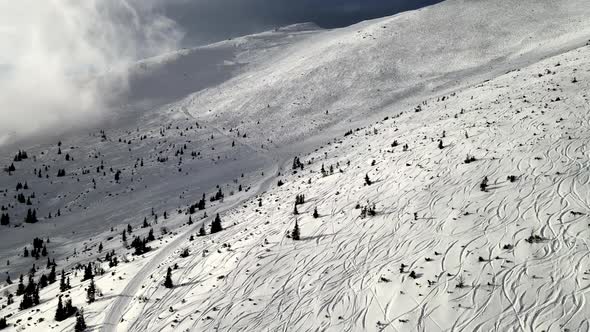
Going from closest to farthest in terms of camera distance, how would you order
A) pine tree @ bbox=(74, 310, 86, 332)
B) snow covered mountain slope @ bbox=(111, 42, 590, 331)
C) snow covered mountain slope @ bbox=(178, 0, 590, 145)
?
snow covered mountain slope @ bbox=(111, 42, 590, 331), pine tree @ bbox=(74, 310, 86, 332), snow covered mountain slope @ bbox=(178, 0, 590, 145)

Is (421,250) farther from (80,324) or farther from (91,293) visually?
(91,293)

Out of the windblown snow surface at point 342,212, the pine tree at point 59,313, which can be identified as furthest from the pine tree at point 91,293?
the pine tree at point 59,313

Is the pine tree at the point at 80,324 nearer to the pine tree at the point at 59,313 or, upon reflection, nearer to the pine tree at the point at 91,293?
the pine tree at the point at 59,313

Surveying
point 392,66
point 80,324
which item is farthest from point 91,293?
point 392,66

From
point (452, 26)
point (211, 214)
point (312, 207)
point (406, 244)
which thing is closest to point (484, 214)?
point (406, 244)

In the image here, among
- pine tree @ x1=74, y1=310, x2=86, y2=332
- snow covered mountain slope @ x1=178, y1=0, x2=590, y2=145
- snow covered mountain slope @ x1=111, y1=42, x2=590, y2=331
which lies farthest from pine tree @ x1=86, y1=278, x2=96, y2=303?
snow covered mountain slope @ x1=178, y1=0, x2=590, y2=145

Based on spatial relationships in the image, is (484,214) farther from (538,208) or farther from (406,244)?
(406,244)

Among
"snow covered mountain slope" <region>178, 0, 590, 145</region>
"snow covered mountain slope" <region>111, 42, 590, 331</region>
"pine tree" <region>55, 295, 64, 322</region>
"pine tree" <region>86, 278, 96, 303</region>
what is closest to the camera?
"snow covered mountain slope" <region>111, 42, 590, 331</region>

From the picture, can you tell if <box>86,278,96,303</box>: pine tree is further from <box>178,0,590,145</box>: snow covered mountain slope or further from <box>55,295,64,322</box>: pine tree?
<box>178,0,590,145</box>: snow covered mountain slope

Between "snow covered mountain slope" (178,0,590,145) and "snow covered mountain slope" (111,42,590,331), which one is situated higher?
"snow covered mountain slope" (178,0,590,145)
